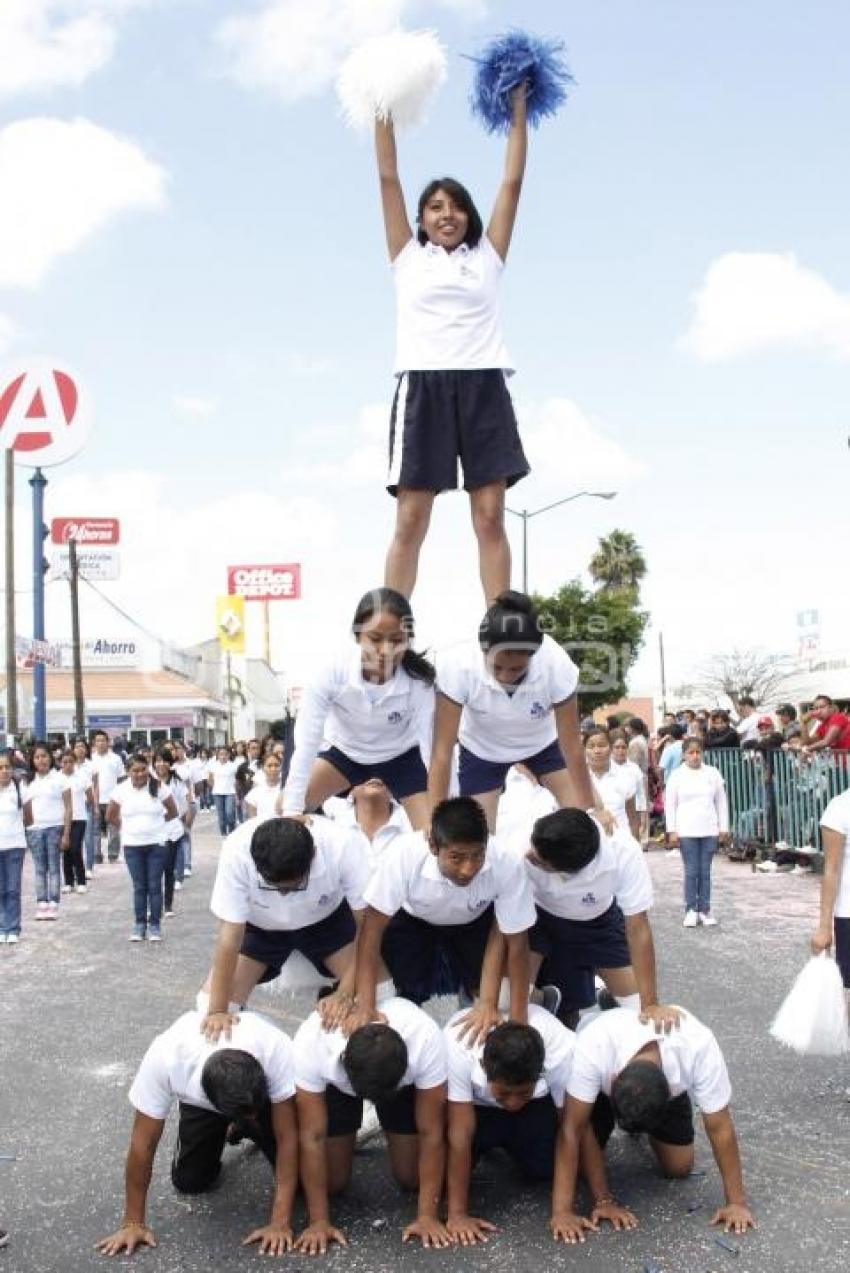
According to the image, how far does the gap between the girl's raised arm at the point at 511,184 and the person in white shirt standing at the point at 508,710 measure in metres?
1.55

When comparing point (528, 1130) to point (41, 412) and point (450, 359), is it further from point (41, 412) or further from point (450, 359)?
point (41, 412)

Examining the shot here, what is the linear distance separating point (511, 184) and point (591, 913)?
3085mm

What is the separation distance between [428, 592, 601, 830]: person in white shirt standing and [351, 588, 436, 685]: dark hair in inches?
4.1

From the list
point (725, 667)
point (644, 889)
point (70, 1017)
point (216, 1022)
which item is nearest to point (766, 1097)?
point (644, 889)

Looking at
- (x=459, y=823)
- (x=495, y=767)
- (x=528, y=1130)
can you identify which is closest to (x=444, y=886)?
(x=459, y=823)

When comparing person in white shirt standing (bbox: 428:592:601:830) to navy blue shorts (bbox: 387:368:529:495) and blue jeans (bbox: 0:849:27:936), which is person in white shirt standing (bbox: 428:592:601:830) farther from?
blue jeans (bbox: 0:849:27:936)

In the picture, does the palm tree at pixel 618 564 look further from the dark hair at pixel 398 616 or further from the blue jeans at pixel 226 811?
the dark hair at pixel 398 616

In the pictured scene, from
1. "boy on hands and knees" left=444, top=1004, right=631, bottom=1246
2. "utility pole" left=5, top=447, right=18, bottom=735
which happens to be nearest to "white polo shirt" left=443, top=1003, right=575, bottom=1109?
"boy on hands and knees" left=444, top=1004, right=631, bottom=1246

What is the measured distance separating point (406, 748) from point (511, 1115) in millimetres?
1488

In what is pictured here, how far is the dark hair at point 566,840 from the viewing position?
4.90m

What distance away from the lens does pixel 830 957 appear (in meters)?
6.00

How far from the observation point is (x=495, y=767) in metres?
5.37

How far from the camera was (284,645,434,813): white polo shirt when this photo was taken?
5.14 m

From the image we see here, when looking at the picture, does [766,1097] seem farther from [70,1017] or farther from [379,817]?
[70,1017]
